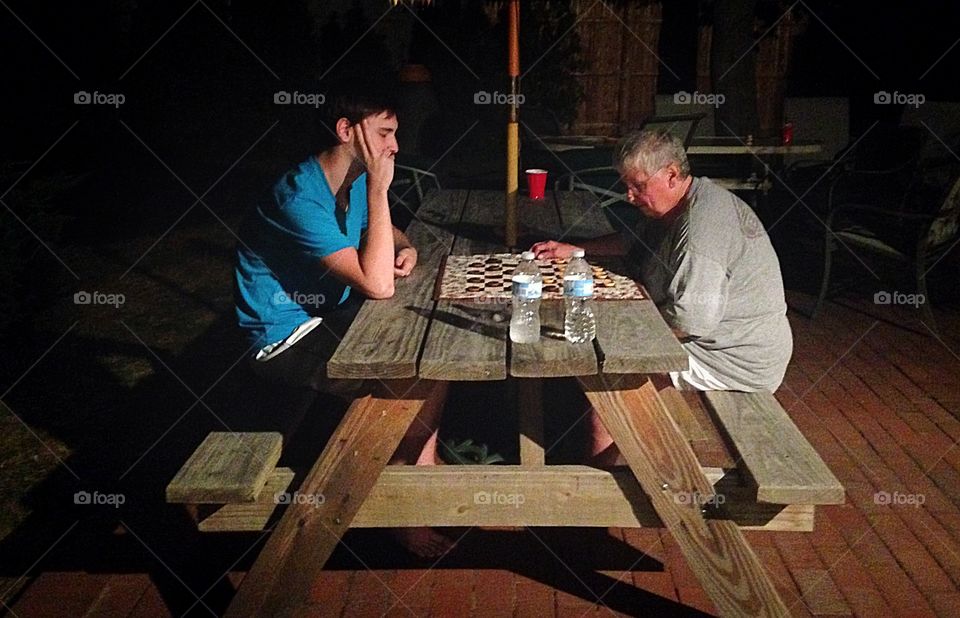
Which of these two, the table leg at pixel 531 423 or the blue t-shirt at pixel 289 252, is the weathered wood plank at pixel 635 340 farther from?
the blue t-shirt at pixel 289 252

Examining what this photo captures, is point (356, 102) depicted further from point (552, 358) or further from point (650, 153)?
point (552, 358)

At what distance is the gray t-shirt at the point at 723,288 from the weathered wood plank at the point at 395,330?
2.59 ft

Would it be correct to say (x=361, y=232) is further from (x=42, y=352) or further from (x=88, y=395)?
(x=42, y=352)

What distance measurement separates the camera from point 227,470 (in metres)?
2.27

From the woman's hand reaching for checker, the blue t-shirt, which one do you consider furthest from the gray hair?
the blue t-shirt

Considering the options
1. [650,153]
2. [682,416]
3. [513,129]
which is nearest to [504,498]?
[682,416]

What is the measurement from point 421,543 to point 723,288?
1345 millimetres

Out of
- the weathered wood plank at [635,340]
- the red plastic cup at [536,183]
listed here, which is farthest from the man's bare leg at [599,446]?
the red plastic cup at [536,183]

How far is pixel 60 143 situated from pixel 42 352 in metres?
4.88

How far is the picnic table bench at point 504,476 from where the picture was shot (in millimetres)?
2131

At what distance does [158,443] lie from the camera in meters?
3.91

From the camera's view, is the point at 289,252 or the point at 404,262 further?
the point at 404,262

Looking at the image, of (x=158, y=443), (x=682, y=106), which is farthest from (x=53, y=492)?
(x=682, y=106)

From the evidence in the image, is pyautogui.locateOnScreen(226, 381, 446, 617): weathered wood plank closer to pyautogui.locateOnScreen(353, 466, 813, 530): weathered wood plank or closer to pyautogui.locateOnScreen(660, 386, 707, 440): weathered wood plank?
pyautogui.locateOnScreen(353, 466, 813, 530): weathered wood plank
